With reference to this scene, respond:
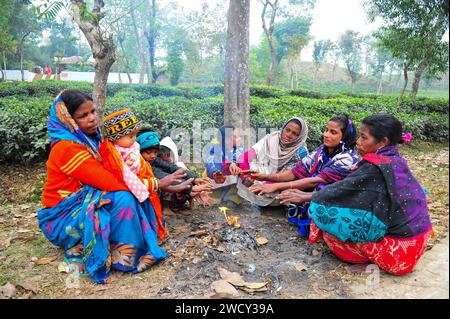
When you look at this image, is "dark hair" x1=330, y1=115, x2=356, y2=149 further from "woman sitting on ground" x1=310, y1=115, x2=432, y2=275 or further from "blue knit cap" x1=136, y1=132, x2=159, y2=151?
"blue knit cap" x1=136, y1=132, x2=159, y2=151

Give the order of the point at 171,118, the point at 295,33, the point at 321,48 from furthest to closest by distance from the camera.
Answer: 1. the point at 321,48
2. the point at 295,33
3. the point at 171,118

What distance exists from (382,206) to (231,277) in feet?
4.05

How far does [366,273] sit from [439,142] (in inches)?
346

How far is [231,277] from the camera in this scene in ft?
8.21

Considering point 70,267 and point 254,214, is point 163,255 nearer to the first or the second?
point 70,267

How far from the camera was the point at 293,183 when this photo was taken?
10.9 feet

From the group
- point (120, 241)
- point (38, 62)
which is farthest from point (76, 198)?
point (38, 62)

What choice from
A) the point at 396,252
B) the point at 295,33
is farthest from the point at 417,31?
the point at 295,33

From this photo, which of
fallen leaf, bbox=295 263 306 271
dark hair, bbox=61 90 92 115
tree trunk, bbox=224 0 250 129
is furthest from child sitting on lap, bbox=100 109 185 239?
tree trunk, bbox=224 0 250 129

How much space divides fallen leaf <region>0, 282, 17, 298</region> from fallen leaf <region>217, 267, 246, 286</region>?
1543 mm

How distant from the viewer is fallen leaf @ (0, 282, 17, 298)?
2417 mm

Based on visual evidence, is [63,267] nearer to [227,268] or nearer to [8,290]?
[8,290]

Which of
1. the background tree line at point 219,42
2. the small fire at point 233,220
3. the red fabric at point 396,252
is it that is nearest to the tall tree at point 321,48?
the background tree line at point 219,42

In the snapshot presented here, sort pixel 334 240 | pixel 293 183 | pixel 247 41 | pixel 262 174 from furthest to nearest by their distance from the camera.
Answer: pixel 247 41 < pixel 262 174 < pixel 293 183 < pixel 334 240
